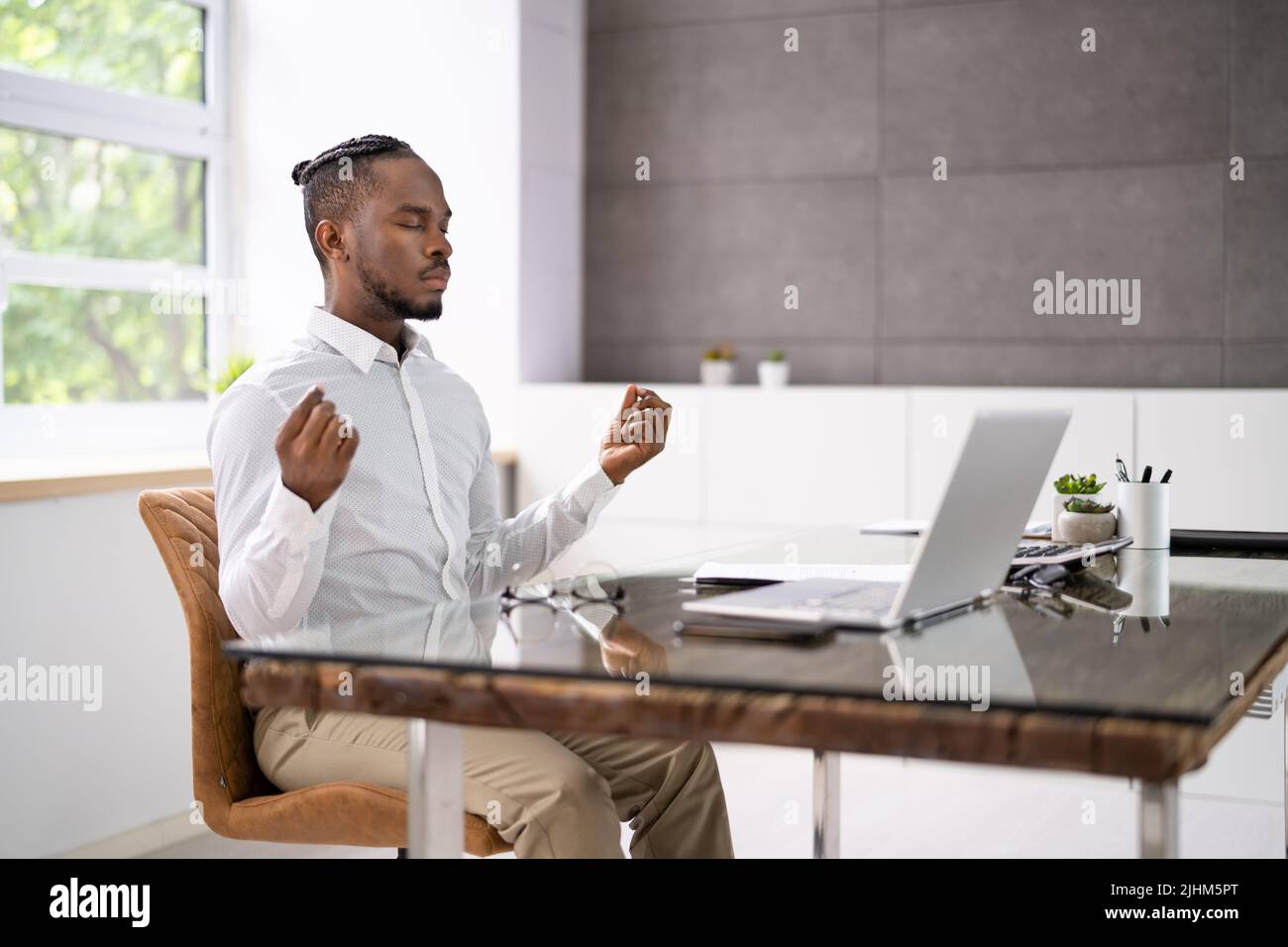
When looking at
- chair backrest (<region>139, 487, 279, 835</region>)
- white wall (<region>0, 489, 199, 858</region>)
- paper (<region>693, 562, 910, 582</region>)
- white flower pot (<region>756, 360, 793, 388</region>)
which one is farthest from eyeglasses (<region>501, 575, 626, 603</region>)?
white flower pot (<region>756, 360, 793, 388</region>)

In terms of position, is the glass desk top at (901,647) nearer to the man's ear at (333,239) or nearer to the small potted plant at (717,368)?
the man's ear at (333,239)

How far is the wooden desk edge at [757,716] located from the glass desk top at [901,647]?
0.04ft

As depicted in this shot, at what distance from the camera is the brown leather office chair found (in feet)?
6.39

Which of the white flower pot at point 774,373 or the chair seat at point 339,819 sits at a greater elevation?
the white flower pot at point 774,373

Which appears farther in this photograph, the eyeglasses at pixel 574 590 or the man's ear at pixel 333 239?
the man's ear at pixel 333 239

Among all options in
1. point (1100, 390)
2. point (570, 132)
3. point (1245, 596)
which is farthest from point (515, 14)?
point (1245, 596)

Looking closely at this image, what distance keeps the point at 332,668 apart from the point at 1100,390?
10.3ft

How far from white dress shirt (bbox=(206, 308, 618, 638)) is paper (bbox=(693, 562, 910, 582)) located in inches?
13.6

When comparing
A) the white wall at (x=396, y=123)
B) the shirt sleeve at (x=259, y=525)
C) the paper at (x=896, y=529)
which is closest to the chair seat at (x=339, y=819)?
the shirt sleeve at (x=259, y=525)

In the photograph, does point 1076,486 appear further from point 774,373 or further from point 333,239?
point 774,373

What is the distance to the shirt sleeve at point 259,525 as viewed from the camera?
72.5 inches

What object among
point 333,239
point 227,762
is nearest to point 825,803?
point 227,762

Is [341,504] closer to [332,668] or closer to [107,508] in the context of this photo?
[332,668]
